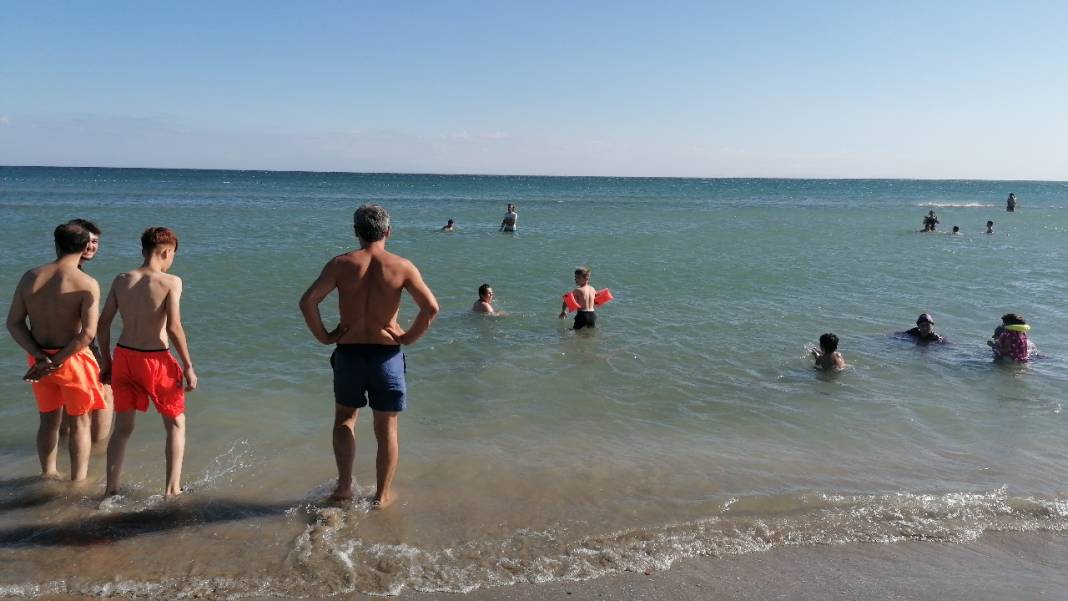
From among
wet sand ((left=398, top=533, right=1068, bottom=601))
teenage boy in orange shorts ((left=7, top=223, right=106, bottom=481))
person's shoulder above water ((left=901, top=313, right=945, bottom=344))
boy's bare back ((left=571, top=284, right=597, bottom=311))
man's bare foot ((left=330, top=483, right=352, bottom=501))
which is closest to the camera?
wet sand ((left=398, top=533, right=1068, bottom=601))

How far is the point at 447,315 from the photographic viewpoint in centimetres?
1140

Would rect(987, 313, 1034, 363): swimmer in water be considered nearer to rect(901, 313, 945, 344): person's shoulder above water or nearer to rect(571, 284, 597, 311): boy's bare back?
rect(901, 313, 945, 344): person's shoulder above water

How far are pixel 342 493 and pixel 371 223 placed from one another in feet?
5.96

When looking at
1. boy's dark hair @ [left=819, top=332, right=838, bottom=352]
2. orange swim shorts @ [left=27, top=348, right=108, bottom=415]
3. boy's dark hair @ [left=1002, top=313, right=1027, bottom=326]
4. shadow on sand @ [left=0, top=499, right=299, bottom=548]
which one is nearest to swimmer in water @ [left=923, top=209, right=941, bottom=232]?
boy's dark hair @ [left=1002, top=313, right=1027, bottom=326]

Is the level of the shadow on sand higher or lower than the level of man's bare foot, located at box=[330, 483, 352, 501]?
lower

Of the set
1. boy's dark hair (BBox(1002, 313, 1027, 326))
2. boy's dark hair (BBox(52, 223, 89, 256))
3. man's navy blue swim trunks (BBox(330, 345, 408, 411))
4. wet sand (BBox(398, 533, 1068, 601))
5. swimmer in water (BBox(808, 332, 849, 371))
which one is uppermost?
boy's dark hair (BBox(52, 223, 89, 256))

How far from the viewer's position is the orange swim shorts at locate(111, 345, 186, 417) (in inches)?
172

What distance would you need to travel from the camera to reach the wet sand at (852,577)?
3.79 metres

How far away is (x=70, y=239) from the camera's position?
4523mm

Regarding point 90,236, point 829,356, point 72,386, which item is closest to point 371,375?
point 72,386

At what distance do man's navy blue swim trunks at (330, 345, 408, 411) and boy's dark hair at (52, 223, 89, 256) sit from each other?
1820mm

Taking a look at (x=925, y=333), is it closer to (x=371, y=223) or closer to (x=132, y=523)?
(x=371, y=223)

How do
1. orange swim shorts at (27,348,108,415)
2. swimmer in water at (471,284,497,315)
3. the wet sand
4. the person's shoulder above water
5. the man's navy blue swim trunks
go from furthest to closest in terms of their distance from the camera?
swimmer in water at (471,284,497,315)
the person's shoulder above water
orange swim shorts at (27,348,108,415)
the man's navy blue swim trunks
the wet sand

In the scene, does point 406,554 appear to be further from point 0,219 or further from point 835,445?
point 0,219
